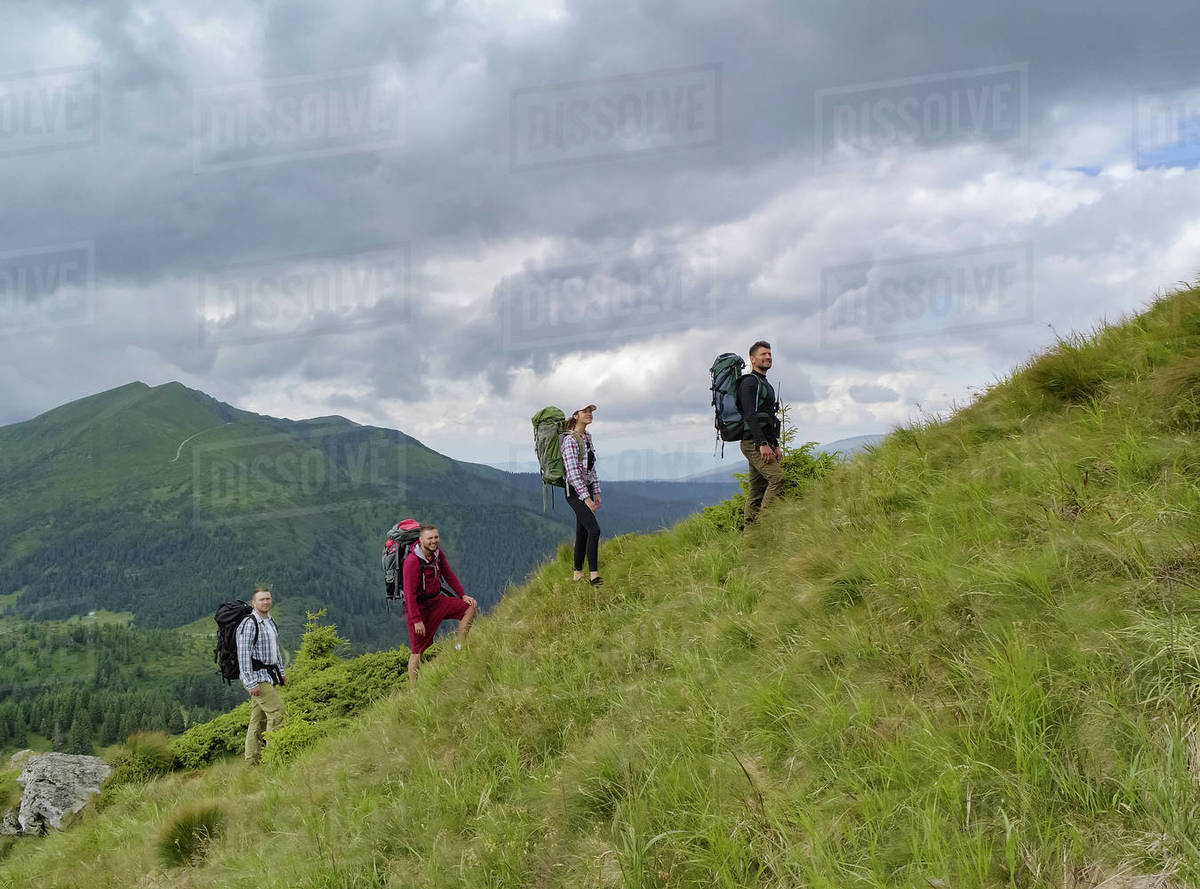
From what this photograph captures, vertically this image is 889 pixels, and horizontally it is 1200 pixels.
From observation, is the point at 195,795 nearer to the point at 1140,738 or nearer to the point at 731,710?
the point at 731,710

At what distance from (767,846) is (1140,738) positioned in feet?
5.71

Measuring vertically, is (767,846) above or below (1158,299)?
below

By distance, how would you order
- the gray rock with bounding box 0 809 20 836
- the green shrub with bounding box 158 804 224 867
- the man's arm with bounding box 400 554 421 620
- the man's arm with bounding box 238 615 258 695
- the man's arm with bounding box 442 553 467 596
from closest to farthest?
the green shrub with bounding box 158 804 224 867
the man's arm with bounding box 400 554 421 620
the man's arm with bounding box 442 553 467 596
the man's arm with bounding box 238 615 258 695
the gray rock with bounding box 0 809 20 836

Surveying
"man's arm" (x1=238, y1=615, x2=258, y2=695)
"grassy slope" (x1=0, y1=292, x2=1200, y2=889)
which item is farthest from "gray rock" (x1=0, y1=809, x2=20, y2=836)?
"grassy slope" (x1=0, y1=292, x2=1200, y2=889)

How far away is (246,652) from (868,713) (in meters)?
11.7

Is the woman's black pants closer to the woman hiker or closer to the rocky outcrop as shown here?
the woman hiker

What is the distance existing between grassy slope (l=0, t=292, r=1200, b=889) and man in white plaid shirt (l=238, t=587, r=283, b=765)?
3.40 meters

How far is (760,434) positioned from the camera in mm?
9719

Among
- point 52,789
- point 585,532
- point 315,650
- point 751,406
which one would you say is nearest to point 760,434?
point 751,406

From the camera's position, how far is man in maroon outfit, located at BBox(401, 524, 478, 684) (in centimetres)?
1082

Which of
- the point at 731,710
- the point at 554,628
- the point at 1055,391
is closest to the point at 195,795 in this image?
the point at 554,628

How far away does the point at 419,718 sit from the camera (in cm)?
759

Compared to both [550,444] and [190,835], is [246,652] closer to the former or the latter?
[190,835]

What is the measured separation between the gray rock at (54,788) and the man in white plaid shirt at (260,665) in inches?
252
